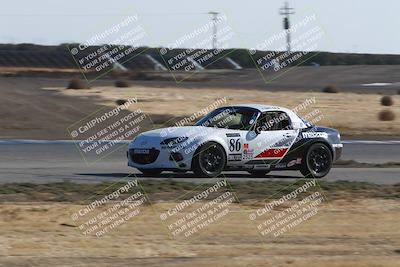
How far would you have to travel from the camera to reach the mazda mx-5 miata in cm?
1631

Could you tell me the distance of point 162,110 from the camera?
35.6 m

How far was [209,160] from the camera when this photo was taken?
1647 cm

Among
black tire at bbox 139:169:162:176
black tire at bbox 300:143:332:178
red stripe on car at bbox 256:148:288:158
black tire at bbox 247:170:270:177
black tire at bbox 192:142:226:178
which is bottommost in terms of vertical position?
black tire at bbox 300:143:332:178

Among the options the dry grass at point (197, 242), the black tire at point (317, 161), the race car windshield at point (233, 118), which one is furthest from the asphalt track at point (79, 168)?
the dry grass at point (197, 242)

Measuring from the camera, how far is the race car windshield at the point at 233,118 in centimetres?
1698

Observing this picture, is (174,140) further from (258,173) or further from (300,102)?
(300,102)

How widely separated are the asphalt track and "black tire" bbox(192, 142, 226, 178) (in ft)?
0.62

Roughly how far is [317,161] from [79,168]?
462 cm

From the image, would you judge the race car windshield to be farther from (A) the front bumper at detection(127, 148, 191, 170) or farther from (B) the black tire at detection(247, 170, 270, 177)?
(B) the black tire at detection(247, 170, 270, 177)

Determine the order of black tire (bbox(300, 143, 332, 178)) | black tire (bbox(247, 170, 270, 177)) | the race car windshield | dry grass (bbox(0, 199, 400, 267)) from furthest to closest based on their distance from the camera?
black tire (bbox(247, 170, 270, 177)), black tire (bbox(300, 143, 332, 178)), the race car windshield, dry grass (bbox(0, 199, 400, 267))

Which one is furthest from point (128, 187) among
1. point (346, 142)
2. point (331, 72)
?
point (331, 72)

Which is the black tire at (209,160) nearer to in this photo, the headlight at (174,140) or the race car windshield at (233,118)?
the headlight at (174,140)

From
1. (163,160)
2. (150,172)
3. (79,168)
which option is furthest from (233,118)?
(79,168)

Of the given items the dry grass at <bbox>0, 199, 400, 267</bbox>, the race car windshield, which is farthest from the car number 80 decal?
the dry grass at <bbox>0, 199, 400, 267</bbox>
